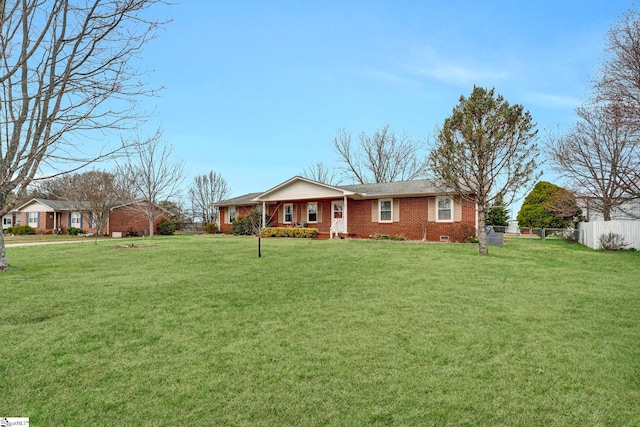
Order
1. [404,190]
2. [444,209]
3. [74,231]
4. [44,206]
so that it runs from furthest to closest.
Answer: [44,206] → [74,231] → [404,190] → [444,209]

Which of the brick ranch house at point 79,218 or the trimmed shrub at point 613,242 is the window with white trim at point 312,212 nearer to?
the brick ranch house at point 79,218

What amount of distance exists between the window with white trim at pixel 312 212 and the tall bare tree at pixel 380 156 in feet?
53.7

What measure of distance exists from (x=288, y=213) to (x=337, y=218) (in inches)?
173

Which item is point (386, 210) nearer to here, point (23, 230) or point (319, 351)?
point (319, 351)

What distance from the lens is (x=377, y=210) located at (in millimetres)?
20516

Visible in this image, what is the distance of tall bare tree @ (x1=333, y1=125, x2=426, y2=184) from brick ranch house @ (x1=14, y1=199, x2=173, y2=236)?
65.2 feet

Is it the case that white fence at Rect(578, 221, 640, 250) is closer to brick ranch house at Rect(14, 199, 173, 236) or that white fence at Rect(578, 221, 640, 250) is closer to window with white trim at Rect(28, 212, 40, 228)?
brick ranch house at Rect(14, 199, 173, 236)

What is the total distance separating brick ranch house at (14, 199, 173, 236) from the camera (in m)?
31.6

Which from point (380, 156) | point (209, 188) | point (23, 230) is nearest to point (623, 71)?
point (380, 156)

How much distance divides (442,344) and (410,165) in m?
35.0

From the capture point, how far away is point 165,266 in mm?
9844

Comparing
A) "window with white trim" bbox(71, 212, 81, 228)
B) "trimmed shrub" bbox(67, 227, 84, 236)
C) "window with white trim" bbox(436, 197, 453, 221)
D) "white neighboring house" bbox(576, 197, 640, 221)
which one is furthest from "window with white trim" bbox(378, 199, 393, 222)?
"window with white trim" bbox(71, 212, 81, 228)

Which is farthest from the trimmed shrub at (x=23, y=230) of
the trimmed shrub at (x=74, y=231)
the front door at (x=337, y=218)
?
the front door at (x=337, y=218)

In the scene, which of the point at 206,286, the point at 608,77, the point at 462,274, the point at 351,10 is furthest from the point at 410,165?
the point at 206,286
